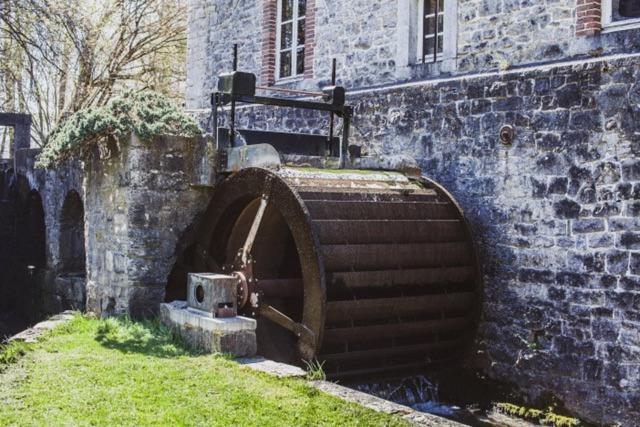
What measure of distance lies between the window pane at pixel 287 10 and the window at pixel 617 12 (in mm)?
4701

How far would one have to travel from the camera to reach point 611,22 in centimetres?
803

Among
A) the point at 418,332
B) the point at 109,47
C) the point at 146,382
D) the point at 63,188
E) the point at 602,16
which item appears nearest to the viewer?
the point at 146,382

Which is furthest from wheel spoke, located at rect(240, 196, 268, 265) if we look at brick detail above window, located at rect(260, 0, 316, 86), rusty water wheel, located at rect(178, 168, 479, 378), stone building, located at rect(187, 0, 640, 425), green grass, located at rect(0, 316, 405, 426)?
brick detail above window, located at rect(260, 0, 316, 86)

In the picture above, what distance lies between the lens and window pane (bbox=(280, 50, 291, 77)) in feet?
37.9

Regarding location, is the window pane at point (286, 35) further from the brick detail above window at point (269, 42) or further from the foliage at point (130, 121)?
the foliage at point (130, 121)

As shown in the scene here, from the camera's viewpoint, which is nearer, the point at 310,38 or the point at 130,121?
the point at 130,121

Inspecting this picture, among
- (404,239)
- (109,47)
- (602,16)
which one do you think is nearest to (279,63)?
(602,16)

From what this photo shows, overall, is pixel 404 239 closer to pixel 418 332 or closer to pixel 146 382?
pixel 418 332

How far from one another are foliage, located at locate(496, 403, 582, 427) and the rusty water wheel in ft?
1.85

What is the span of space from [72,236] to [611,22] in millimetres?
7588

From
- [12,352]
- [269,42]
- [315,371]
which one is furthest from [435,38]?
[12,352]

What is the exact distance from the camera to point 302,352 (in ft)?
19.9

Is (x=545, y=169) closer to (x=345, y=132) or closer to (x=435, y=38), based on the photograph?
(x=345, y=132)

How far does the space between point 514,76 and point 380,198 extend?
1.47 m
